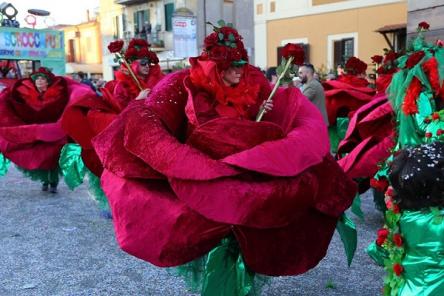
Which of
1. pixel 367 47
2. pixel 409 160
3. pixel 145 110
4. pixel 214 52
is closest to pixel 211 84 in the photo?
pixel 214 52

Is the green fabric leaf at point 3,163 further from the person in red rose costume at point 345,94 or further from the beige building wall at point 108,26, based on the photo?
the beige building wall at point 108,26

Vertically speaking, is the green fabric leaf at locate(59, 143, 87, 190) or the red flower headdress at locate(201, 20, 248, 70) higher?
the red flower headdress at locate(201, 20, 248, 70)

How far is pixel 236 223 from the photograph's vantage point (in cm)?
230

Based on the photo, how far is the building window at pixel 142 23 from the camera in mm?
28562

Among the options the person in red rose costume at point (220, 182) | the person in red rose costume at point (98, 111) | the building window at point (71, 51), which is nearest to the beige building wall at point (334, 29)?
the person in red rose costume at point (98, 111)

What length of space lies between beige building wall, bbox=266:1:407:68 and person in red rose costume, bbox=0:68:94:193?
11787 mm

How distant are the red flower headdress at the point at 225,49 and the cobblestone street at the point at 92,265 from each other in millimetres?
1212

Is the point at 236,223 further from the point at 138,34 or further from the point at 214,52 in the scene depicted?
the point at 138,34

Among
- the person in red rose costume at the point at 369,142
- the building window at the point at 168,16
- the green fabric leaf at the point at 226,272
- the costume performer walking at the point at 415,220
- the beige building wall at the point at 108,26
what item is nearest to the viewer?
the costume performer walking at the point at 415,220

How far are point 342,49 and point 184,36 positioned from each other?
24.2ft

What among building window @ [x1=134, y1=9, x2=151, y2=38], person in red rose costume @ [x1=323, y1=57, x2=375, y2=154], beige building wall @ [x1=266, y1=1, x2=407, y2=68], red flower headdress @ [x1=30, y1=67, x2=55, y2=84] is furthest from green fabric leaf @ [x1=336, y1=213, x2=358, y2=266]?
building window @ [x1=134, y1=9, x2=151, y2=38]

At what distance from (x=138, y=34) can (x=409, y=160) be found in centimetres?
2846

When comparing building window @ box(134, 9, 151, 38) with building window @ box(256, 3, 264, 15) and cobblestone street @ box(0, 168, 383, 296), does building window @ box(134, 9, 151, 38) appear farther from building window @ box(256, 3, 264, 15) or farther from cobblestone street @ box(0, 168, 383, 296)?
Result: cobblestone street @ box(0, 168, 383, 296)

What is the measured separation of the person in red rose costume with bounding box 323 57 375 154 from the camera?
6008 mm
